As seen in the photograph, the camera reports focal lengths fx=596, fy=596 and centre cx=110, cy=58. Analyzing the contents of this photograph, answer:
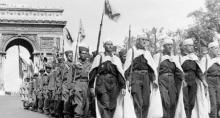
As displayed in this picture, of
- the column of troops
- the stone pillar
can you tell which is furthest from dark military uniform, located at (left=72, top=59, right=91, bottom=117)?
the stone pillar

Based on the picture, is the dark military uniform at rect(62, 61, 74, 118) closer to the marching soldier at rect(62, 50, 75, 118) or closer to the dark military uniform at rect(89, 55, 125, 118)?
the marching soldier at rect(62, 50, 75, 118)

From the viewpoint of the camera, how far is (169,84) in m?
12.3

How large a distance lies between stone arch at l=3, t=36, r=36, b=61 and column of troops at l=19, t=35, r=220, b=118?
181 ft

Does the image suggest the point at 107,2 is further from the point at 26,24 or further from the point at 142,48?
the point at 26,24

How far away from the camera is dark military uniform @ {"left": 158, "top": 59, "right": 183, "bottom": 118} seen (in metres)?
12.3

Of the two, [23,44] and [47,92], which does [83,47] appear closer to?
[47,92]

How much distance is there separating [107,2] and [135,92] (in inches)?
103

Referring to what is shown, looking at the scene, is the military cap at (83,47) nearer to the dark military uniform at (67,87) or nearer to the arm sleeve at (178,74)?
the dark military uniform at (67,87)

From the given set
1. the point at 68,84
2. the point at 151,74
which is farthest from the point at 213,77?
the point at 68,84

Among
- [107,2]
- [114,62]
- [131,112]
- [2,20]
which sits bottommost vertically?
[131,112]

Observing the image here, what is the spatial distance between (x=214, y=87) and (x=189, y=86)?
1.53 m

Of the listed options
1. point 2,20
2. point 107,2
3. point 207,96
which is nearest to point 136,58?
point 107,2

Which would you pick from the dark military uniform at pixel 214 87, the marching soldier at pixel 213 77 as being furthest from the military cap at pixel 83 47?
the dark military uniform at pixel 214 87

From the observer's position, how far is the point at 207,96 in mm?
13875
